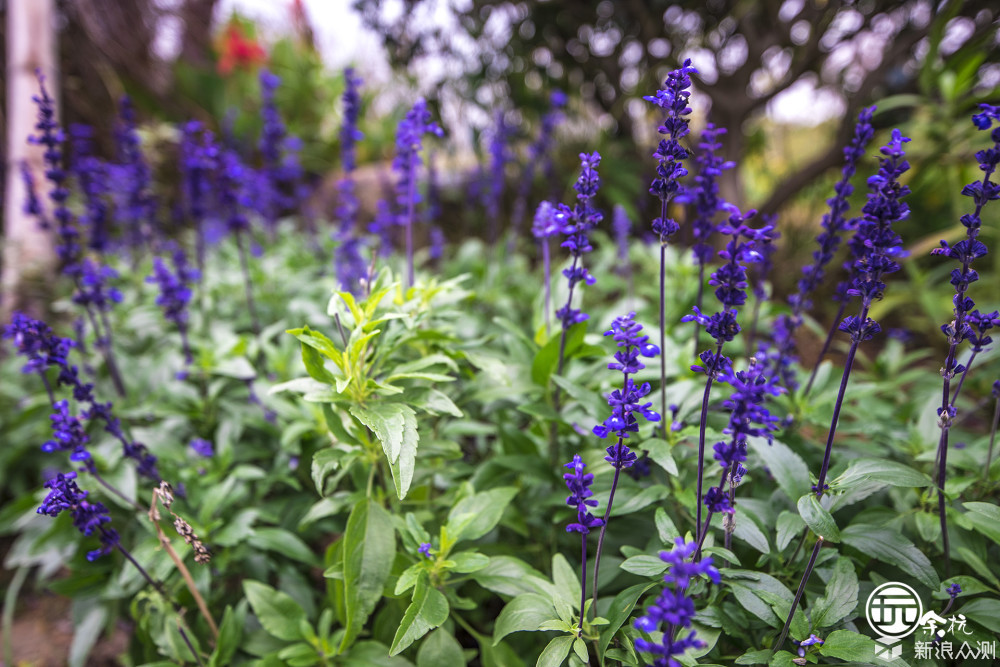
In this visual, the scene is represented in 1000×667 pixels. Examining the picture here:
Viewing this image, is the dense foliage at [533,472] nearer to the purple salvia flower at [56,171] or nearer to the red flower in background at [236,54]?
the purple salvia flower at [56,171]

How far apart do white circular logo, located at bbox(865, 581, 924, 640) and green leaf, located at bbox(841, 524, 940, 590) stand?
0.06 m

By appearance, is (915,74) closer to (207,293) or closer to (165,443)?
(207,293)

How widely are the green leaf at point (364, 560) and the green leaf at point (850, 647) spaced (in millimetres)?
1091

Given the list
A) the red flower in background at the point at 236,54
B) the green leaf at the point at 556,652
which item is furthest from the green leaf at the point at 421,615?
the red flower in background at the point at 236,54

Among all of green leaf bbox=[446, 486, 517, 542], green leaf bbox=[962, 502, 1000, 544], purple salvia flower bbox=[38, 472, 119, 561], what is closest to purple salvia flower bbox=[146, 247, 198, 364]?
purple salvia flower bbox=[38, 472, 119, 561]

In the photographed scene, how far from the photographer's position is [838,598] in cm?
133

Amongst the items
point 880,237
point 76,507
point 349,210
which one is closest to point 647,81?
point 349,210

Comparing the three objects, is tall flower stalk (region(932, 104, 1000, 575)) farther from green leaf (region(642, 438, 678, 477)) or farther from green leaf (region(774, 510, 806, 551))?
green leaf (region(642, 438, 678, 477))

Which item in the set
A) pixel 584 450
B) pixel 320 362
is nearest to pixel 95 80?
pixel 320 362

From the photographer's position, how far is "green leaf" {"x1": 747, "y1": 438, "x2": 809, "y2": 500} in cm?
153

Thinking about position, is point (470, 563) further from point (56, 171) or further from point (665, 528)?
point (56, 171)

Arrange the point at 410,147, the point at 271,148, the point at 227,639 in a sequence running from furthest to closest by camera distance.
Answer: the point at 271,148 → the point at 410,147 → the point at 227,639

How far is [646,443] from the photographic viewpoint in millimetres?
1478

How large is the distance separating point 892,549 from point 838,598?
0.21 metres
